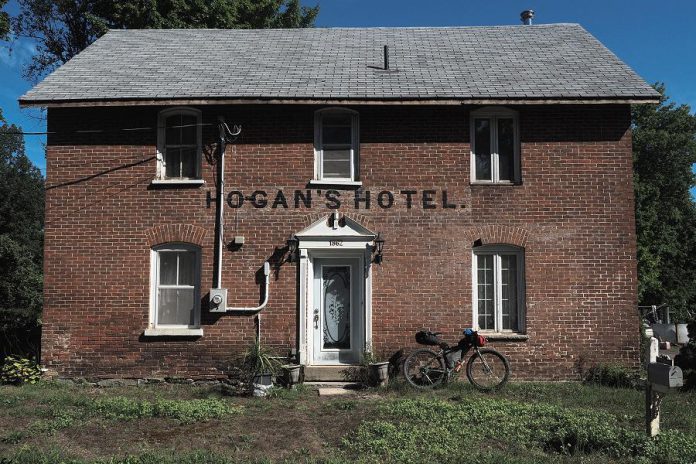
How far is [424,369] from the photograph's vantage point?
34.8 ft

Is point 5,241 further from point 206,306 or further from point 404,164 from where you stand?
point 404,164

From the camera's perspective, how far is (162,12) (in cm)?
2198

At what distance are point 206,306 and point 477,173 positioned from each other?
18.7 feet

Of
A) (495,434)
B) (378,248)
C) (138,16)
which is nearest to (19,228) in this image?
(138,16)

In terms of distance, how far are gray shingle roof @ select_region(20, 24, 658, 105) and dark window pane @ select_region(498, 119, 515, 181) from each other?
718 mm

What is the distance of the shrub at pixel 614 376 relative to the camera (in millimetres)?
10727

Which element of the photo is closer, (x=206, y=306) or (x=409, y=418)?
(x=409, y=418)

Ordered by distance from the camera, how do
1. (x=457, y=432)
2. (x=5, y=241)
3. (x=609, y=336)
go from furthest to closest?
(x=5, y=241) < (x=609, y=336) < (x=457, y=432)

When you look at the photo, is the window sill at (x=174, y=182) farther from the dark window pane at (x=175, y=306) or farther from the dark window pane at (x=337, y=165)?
the dark window pane at (x=337, y=165)

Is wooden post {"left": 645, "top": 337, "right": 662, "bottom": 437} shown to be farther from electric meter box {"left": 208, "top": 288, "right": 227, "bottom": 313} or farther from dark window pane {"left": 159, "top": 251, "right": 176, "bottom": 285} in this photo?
dark window pane {"left": 159, "top": 251, "right": 176, "bottom": 285}

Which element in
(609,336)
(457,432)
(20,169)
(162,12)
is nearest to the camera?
(457,432)

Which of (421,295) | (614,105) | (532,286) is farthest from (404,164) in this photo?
(614,105)

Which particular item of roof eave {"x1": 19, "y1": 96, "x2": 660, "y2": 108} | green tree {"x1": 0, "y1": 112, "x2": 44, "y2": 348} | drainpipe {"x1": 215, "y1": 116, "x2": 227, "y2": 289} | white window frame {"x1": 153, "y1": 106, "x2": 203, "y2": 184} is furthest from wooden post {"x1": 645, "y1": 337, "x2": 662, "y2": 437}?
green tree {"x1": 0, "y1": 112, "x2": 44, "y2": 348}

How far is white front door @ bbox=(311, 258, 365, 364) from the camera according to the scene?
1150 cm
